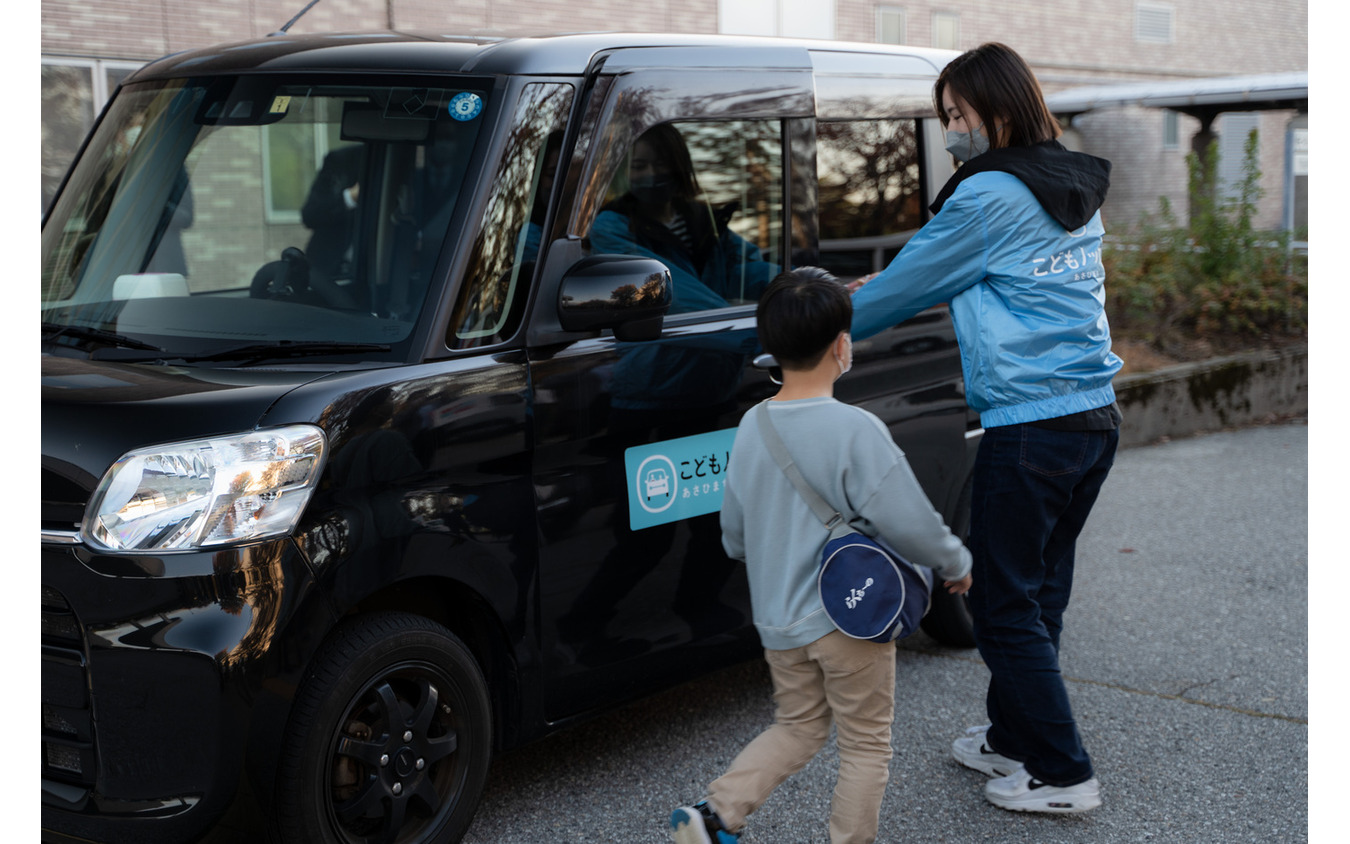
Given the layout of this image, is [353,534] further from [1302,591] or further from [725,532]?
[1302,591]

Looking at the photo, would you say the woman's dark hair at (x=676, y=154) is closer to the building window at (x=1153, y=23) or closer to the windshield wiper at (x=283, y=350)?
the windshield wiper at (x=283, y=350)

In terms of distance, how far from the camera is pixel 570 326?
317 centimetres

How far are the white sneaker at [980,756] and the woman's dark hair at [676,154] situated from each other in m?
1.78

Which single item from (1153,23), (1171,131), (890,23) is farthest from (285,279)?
(1171,131)

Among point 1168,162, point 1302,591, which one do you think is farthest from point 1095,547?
point 1168,162

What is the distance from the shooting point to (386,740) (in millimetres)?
2918

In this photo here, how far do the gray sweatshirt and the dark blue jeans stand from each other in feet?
→ 1.85

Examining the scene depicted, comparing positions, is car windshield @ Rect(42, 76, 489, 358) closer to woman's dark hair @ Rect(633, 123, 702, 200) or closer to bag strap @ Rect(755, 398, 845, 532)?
woman's dark hair @ Rect(633, 123, 702, 200)

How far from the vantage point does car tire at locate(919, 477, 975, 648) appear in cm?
474

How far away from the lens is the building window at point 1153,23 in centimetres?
2716

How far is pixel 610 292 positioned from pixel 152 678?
1.33m

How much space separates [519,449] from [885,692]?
1023mm

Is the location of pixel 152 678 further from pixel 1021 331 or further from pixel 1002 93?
pixel 1002 93

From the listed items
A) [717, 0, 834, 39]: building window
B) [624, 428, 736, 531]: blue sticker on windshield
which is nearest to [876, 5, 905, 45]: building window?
[717, 0, 834, 39]: building window
